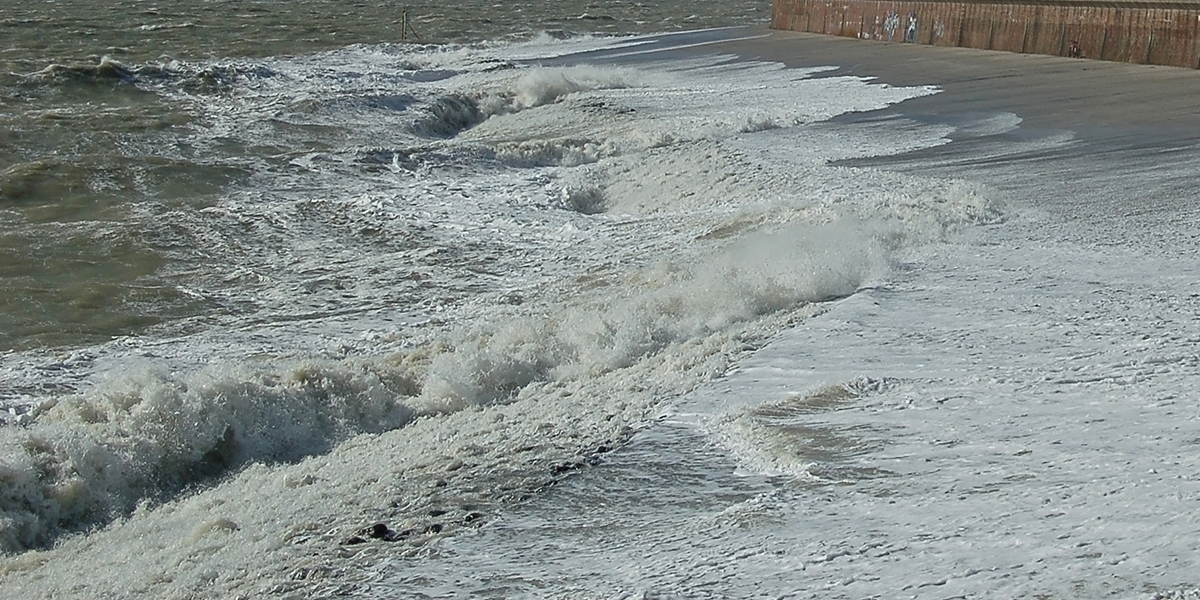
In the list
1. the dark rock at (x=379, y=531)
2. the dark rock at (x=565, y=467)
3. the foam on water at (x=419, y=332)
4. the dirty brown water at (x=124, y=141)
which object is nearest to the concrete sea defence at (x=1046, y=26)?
the foam on water at (x=419, y=332)

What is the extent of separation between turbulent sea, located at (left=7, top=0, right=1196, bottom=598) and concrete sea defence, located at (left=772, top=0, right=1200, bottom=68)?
19.8 feet

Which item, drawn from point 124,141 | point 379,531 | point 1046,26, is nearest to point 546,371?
point 379,531

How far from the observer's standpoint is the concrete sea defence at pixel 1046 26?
20016mm

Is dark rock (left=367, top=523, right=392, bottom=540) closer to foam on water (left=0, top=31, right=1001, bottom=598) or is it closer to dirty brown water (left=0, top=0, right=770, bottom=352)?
foam on water (left=0, top=31, right=1001, bottom=598)

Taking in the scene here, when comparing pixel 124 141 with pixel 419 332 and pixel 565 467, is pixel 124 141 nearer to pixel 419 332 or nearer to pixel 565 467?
pixel 419 332

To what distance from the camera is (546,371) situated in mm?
7414

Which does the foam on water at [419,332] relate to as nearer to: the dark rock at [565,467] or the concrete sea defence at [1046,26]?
the dark rock at [565,467]

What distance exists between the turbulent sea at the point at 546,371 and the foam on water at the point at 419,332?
1.2 inches

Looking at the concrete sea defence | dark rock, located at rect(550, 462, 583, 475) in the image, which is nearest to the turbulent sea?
dark rock, located at rect(550, 462, 583, 475)

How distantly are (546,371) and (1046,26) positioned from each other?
1905 centimetres

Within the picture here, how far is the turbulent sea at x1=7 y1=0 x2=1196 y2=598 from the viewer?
459 cm

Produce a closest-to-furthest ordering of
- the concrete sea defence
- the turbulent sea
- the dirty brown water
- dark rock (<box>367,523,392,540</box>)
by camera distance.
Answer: the turbulent sea → dark rock (<box>367,523,392,540</box>) → the dirty brown water → the concrete sea defence

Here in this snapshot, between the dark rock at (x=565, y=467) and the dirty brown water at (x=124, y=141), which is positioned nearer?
the dark rock at (x=565, y=467)

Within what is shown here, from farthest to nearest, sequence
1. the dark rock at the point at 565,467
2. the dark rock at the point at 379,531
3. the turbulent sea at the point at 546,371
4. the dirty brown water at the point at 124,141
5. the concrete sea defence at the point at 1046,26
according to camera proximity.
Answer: the concrete sea defence at the point at 1046,26 → the dirty brown water at the point at 124,141 → the dark rock at the point at 565,467 → the dark rock at the point at 379,531 → the turbulent sea at the point at 546,371
